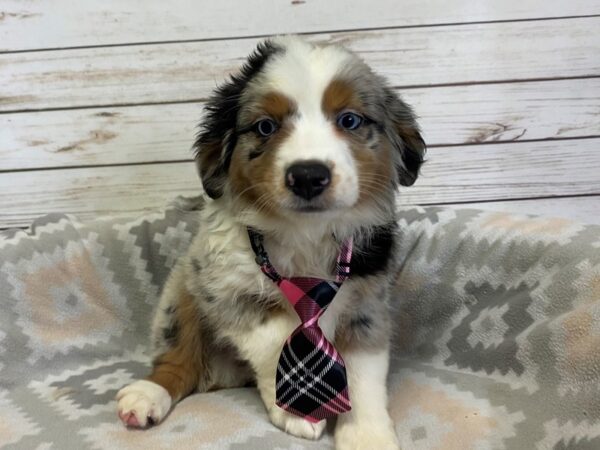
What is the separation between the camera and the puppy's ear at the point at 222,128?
77.5 inches

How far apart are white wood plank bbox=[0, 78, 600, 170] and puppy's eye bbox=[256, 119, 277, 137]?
3.75 feet

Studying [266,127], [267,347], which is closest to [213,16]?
[266,127]

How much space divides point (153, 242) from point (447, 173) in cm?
146

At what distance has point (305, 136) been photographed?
1.71 meters

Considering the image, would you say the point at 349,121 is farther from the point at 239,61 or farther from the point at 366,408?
the point at 239,61

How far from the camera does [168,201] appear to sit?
9.88ft

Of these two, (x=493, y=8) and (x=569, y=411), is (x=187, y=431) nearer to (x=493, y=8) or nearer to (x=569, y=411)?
(x=569, y=411)

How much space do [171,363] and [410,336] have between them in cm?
96

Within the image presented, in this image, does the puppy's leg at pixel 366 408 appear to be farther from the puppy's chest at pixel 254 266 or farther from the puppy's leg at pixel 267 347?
the puppy's chest at pixel 254 266

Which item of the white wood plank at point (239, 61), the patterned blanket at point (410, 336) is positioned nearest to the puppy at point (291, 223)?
the patterned blanket at point (410, 336)

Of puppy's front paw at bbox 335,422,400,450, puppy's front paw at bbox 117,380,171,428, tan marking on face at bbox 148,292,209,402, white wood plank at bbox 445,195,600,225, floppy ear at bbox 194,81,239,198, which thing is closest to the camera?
puppy's front paw at bbox 335,422,400,450

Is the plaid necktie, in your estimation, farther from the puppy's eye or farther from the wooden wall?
the wooden wall

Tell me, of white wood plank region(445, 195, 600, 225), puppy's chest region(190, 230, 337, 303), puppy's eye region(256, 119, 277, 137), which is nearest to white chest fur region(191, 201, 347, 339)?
puppy's chest region(190, 230, 337, 303)

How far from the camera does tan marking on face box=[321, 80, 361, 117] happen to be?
5.83 ft
